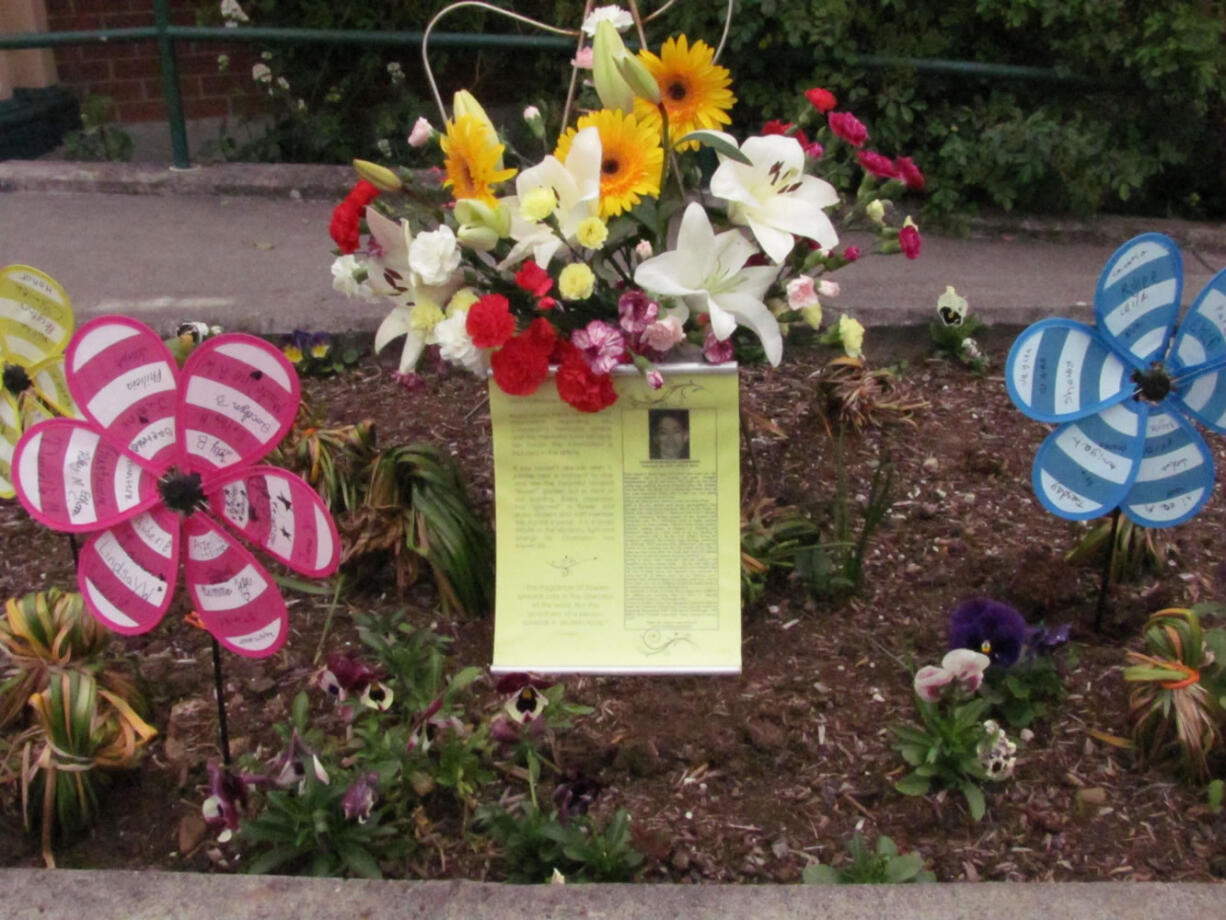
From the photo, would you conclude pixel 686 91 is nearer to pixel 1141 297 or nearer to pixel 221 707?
pixel 1141 297

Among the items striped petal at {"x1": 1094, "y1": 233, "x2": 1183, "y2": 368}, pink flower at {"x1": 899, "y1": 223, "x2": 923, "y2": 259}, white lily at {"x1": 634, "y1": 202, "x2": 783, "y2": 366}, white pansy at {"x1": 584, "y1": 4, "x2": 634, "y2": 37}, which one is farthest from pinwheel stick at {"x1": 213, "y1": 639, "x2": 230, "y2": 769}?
striped petal at {"x1": 1094, "y1": 233, "x2": 1183, "y2": 368}

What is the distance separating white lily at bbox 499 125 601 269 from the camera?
204 centimetres

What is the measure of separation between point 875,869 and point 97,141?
18.0ft

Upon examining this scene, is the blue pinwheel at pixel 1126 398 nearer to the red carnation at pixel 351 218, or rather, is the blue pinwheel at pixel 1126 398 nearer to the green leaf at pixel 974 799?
the green leaf at pixel 974 799

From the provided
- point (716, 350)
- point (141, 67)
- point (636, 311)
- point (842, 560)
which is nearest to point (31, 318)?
point (636, 311)

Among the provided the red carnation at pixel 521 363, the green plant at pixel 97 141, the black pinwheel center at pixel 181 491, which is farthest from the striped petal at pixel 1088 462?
the green plant at pixel 97 141

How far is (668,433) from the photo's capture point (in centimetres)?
227

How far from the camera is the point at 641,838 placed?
79.4 inches

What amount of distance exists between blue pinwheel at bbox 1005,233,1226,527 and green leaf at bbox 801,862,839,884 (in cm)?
78

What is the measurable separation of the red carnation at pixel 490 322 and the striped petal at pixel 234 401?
300 mm

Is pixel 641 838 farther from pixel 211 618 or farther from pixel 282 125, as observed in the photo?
pixel 282 125

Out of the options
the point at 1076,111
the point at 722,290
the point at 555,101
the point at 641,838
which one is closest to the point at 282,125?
the point at 555,101

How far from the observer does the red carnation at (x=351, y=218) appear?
218cm

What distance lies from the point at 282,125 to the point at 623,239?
4.37 metres
